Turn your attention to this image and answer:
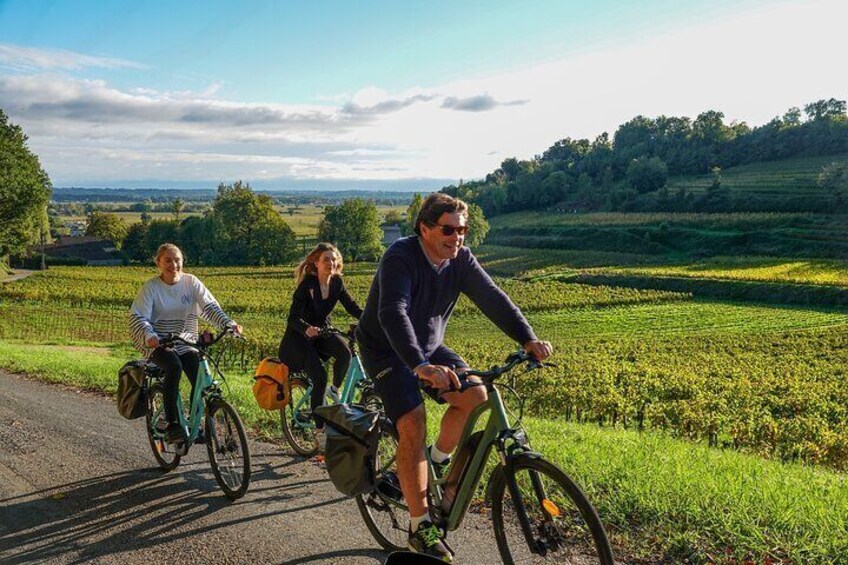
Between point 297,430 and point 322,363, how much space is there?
2.65ft

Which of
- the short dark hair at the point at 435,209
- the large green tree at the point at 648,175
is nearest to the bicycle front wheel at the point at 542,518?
the short dark hair at the point at 435,209

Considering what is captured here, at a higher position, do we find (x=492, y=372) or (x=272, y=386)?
(x=492, y=372)

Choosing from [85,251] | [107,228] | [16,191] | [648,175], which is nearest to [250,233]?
[85,251]

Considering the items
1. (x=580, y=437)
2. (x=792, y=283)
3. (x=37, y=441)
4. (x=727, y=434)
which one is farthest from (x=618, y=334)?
(x=37, y=441)

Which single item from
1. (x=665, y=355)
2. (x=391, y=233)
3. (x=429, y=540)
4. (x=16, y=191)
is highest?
(x=16, y=191)

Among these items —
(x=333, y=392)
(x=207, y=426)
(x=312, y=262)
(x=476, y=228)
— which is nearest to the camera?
(x=207, y=426)

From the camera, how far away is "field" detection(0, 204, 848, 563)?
4.56m

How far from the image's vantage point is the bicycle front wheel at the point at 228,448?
18.3 feet

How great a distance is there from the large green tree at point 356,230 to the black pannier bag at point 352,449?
94825mm

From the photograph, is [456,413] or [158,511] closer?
[456,413]

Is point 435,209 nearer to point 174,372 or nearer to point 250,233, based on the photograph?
point 174,372

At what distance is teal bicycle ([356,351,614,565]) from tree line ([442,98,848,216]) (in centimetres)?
10286

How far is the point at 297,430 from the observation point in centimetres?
737

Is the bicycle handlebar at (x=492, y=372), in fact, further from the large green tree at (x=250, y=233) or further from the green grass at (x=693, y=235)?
the large green tree at (x=250, y=233)
